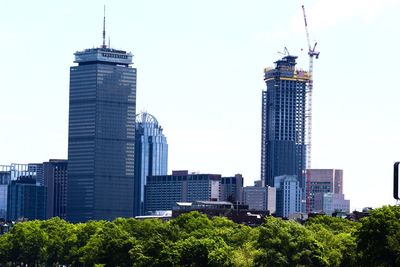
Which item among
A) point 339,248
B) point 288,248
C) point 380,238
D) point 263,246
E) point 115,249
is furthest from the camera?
point 115,249

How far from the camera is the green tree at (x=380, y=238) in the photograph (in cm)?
11725

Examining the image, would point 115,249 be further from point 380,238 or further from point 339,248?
point 380,238

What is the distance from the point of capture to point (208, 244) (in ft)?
531

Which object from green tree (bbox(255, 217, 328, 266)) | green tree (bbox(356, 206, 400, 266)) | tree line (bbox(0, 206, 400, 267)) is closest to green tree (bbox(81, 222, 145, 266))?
tree line (bbox(0, 206, 400, 267))

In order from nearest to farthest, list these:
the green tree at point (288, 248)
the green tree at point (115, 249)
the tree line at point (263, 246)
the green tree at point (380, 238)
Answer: the green tree at point (380, 238)
the tree line at point (263, 246)
the green tree at point (288, 248)
the green tree at point (115, 249)

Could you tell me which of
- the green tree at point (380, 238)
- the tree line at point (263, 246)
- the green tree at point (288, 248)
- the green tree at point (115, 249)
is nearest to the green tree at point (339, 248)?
the tree line at point (263, 246)

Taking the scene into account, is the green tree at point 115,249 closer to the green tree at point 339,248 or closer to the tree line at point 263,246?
the tree line at point 263,246

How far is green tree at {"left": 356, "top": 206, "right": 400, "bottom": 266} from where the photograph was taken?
117 m

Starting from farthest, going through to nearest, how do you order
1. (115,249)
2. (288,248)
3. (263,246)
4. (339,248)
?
(115,249), (339,248), (263,246), (288,248)

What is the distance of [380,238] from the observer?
122375 millimetres

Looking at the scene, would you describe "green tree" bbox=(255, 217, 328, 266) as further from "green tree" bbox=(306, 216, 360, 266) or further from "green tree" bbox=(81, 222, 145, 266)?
"green tree" bbox=(81, 222, 145, 266)

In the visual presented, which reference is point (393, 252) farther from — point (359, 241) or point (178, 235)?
point (178, 235)

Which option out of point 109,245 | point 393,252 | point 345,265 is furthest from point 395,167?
point 109,245

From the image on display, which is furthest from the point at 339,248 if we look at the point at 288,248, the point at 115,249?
the point at 115,249
